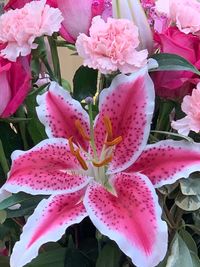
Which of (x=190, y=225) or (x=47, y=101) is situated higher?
(x=47, y=101)

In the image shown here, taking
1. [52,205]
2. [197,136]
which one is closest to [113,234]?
[52,205]

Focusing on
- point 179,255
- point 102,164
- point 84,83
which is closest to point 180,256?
point 179,255

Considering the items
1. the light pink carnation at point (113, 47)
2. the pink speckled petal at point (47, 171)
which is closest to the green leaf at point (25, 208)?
the pink speckled petal at point (47, 171)

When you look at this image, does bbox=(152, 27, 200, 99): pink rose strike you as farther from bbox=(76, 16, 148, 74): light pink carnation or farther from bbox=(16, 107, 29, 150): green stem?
bbox=(16, 107, 29, 150): green stem

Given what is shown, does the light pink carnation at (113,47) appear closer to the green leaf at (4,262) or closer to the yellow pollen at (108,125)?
the yellow pollen at (108,125)

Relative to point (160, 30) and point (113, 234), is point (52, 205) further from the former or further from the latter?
point (160, 30)

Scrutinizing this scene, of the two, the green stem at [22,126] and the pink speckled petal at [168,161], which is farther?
the green stem at [22,126]

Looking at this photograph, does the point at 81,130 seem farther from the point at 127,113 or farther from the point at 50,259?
the point at 50,259

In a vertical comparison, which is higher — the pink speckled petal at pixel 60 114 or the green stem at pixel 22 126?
the pink speckled petal at pixel 60 114
